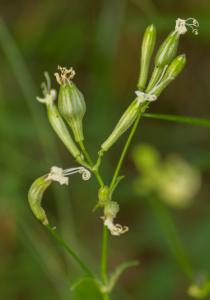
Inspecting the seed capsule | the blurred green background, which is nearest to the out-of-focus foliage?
the blurred green background

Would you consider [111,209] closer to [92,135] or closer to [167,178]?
[167,178]

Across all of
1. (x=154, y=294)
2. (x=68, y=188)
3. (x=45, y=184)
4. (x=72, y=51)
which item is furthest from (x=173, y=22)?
(x=45, y=184)

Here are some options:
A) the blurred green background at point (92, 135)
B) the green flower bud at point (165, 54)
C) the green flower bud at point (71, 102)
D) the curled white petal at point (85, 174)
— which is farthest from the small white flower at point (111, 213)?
the blurred green background at point (92, 135)

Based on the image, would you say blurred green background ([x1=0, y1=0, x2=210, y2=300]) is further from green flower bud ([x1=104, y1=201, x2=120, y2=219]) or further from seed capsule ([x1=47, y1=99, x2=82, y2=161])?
green flower bud ([x1=104, y1=201, x2=120, y2=219])

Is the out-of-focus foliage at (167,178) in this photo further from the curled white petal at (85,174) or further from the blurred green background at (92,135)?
the curled white petal at (85,174)

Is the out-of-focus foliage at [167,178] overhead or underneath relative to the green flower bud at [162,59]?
underneath

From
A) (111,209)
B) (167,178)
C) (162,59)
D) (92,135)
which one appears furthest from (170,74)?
(92,135)

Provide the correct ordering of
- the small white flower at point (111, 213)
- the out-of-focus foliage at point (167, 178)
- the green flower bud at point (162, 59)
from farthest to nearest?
the out-of-focus foliage at point (167, 178), the green flower bud at point (162, 59), the small white flower at point (111, 213)
